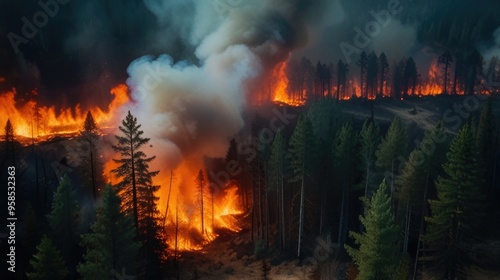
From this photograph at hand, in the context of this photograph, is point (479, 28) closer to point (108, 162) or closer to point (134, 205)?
point (108, 162)

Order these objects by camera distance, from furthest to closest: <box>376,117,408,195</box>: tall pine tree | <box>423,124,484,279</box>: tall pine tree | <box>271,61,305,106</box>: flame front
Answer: <box>271,61,305,106</box>: flame front
<box>376,117,408,195</box>: tall pine tree
<box>423,124,484,279</box>: tall pine tree

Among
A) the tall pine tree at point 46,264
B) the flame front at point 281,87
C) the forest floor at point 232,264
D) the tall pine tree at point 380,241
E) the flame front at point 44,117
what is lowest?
the forest floor at point 232,264

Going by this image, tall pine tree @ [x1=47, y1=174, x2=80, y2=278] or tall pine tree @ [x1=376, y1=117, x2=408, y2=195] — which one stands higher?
tall pine tree @ [x1=376, y1=117, x2=408, y2=195]

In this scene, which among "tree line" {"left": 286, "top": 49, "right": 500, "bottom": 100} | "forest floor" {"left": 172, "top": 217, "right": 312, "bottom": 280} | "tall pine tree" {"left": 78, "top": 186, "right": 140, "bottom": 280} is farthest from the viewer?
"tree line" {"left": 286, "top": 49, "right": 500, "bottom": 100}

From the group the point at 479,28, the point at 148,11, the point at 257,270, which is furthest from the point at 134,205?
the point at 479,28

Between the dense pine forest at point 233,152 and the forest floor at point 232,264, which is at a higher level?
the dense pine forest at point 233,152

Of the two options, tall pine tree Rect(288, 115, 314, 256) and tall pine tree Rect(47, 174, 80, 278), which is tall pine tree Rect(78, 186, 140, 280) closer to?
tall pine tree Rect(47, 174, 80, 278)

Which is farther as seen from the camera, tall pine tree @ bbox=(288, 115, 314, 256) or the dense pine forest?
tall pine tree @ bbox=(288, 115, 314, 256)

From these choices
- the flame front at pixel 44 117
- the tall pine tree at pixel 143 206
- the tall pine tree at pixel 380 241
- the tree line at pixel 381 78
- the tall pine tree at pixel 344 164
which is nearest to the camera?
the tall pine tree at pixel 380 241

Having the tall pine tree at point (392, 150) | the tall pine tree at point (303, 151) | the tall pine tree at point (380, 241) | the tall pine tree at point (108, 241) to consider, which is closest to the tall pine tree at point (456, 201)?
the tall pine tree at point (392, 150)

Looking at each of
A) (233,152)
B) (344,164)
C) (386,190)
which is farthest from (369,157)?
(233,152)

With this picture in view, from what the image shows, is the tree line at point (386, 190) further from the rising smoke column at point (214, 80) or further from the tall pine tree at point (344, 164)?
the rising smoke column at point (214, 80)

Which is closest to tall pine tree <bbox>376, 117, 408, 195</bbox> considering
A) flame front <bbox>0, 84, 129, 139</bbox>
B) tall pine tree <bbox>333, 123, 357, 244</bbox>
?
tall pine tree <bbox>333, 123, 357, 244</bbox>

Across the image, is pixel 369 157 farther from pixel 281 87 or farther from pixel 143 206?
pixel 281 87
